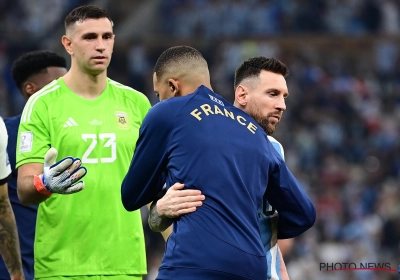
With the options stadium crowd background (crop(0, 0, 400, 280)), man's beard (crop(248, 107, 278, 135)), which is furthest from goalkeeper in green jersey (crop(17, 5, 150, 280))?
stadium crowd background (crop(0, 0, 400, 280))

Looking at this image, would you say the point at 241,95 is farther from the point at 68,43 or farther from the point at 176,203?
the point at 68,43

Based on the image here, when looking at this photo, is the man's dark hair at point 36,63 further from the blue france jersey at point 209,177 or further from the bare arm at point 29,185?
the blue france jersey at point 209,177

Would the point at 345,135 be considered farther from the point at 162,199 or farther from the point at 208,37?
the point at 162,199

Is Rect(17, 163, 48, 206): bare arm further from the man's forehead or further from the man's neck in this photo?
the man's forehead

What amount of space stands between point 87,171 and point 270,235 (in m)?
1.19

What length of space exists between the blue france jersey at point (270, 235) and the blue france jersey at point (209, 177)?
10.5 inches

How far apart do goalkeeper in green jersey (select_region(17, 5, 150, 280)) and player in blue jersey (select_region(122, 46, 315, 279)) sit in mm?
835

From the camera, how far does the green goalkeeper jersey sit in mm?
5094

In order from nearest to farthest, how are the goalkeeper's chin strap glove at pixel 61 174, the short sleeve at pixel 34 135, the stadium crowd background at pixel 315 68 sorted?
the goalkeeper's chin strap glove at pixel 61 174 < the short sleeve at pixel 34 135 < the stadium crowd background at pixel 315 68

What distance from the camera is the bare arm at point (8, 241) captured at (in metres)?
5.36

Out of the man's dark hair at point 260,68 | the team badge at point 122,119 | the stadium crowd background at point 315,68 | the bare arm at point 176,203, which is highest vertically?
the stadium crowd background at point 315,68

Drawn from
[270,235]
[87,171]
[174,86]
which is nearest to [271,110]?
[174,86]

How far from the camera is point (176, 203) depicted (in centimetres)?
411

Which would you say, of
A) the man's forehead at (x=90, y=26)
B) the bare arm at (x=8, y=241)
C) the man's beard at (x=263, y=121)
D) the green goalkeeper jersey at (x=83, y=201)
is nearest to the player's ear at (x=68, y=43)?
the man's forehead at (x=90, y=26)
